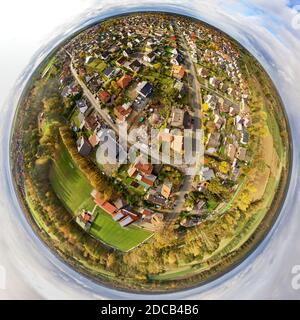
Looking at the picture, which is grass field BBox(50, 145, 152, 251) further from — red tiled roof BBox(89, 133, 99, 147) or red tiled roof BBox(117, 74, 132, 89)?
red tiled roof BBox(117, 74, 132, 89)

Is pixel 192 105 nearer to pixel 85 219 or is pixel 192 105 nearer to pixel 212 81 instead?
pixel 212 81

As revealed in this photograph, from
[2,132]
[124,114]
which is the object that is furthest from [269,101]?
[2,132]

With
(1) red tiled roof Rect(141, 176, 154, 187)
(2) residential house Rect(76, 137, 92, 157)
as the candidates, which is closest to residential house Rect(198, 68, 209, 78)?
Answer: (1) red tiled roof Rect(141, 176, 154, 187)

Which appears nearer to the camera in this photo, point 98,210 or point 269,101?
point 98,210

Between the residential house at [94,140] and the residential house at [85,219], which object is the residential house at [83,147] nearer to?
the residential house at [94,140]

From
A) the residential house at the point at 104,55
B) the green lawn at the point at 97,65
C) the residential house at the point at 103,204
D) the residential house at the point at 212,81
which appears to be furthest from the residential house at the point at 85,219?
the residential house at the point at 212,81

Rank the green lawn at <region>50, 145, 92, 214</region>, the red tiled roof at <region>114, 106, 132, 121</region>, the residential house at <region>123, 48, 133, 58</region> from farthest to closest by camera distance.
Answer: the residential house at <region>123, 48, 133, 58</region> → the red tiled roof at <region>114, 106, 132, 121</region> → the green lawn at <region>50, 145, 92, 214</region>

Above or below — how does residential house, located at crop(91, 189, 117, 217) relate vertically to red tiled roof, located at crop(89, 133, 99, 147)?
below

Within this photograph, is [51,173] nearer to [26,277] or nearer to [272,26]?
[26,277]
